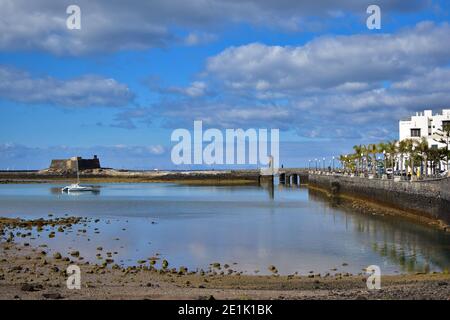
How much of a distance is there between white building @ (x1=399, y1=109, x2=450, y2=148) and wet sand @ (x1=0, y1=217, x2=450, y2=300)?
84091 mm

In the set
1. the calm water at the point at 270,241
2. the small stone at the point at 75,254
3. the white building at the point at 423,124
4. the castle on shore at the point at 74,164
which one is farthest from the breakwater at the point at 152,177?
the small stone at the point at 75,254

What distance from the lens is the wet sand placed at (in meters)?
16.5

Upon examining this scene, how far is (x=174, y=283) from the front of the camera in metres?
21.0

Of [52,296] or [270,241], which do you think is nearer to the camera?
[52,296]

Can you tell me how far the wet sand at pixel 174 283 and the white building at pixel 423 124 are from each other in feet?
276

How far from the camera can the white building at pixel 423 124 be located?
103 meters

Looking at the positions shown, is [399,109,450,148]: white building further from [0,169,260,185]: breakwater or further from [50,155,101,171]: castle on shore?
[50,155,101,171]: castle on shore

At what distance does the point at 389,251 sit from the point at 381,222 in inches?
592

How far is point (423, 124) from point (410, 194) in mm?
60853

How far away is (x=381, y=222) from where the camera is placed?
149 ft

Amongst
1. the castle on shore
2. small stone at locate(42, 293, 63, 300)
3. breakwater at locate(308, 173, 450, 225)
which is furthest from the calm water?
the castle on shore
